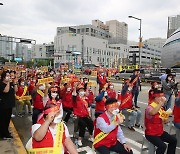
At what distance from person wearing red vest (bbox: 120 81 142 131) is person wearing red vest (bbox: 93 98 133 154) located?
395cm

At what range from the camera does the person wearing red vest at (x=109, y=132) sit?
4.47 meters

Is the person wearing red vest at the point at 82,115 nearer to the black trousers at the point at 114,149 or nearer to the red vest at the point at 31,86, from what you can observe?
the black trousers at the point at 114,149

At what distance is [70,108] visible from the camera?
367 inches

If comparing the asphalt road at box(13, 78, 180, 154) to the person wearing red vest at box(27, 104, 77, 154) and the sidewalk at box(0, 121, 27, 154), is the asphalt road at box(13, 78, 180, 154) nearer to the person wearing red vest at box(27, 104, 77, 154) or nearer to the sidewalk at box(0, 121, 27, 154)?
the sidewalk at box(0, 121, 27, 154)

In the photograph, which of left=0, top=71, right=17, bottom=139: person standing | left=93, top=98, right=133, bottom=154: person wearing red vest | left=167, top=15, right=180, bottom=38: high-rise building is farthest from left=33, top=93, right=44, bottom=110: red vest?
left=167, top=15, right=180, bottom=38: high-rise building

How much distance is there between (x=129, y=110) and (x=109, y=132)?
4.31 m

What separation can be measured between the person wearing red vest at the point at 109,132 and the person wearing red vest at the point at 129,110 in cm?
395

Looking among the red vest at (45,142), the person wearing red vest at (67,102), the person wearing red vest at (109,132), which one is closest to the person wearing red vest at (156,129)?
the person wearing red vest at (109,132)

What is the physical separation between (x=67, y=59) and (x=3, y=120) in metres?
Result: 102

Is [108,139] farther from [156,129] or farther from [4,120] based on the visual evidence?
[4,120]

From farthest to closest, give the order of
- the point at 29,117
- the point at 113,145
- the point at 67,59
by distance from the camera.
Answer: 1. the point at 67,59
2. the point at 29,117
3. the point at 113,145

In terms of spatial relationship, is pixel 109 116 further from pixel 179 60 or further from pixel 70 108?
pixel 179 60

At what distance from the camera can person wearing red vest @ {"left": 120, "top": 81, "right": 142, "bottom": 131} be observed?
8.62 meters

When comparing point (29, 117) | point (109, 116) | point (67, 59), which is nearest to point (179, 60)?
point (67, 59)
